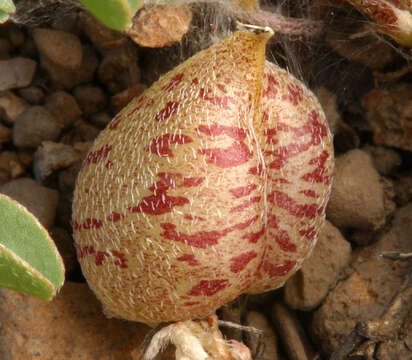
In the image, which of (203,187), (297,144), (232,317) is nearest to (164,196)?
(203,187)

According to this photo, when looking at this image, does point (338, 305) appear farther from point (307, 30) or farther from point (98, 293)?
point (307, 30)

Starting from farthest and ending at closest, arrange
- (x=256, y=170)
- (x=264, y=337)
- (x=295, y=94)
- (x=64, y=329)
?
(x=264, y=337)
(x=64, y=329)
(x=295, y=94)
(x=256, y=170)

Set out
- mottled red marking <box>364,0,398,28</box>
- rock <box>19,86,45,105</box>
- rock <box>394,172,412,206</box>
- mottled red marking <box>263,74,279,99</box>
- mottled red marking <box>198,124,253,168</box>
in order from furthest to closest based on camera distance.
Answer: rock <box>19,86,45,105</box>
rock <box>394,172,412,206</box>
mottled red marking <box>364,0,398,28</box>
mottled red marking <box>263,74,279,99</box>
mottled red marking <box>198,124,253,168</box>

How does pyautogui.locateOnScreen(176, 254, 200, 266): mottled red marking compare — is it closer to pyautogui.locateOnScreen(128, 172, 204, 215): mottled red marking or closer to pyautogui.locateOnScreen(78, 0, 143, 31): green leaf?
pyautogui.locateOnScreen(128, 172, 204, 215): mottled red marking

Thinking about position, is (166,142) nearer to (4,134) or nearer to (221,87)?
(221,87)

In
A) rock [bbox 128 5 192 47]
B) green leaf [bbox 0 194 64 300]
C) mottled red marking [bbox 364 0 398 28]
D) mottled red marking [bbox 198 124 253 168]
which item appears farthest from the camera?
rock [bbox 128 5 192 47]

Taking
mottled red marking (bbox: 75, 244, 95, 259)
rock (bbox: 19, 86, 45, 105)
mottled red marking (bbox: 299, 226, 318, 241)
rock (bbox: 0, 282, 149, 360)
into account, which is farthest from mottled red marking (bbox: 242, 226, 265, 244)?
rock (bbox: 19, 86, 45, 105)

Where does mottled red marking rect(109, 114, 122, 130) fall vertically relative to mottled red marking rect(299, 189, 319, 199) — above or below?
above

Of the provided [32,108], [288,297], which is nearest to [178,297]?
[288,297]
